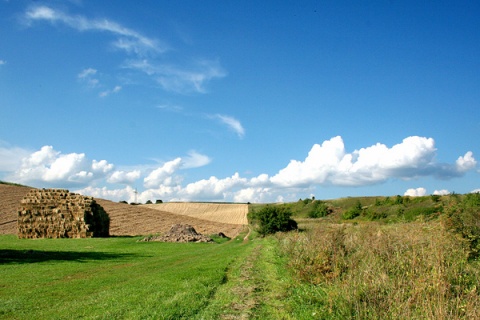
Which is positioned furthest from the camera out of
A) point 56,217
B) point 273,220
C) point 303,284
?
point 56,217

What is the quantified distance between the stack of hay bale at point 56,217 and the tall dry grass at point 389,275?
32.9m

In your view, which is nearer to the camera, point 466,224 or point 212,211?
point 466,224

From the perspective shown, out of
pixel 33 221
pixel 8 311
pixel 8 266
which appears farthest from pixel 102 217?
pixel 8 311

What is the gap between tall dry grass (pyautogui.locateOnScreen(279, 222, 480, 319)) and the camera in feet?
30.1

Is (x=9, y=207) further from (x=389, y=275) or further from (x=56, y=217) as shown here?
(x=389, y=275)

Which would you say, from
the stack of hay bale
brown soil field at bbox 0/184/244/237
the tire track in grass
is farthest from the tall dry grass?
brown soil field at bbox 0/184/244/237

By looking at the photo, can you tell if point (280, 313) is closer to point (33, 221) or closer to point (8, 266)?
point (8, 266)

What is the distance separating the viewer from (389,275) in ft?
41.3

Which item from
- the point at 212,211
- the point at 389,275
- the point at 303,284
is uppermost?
the point at 212,211

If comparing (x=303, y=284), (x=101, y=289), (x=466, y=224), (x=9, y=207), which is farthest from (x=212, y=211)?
(x=303, y=284)

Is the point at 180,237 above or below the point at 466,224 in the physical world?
below

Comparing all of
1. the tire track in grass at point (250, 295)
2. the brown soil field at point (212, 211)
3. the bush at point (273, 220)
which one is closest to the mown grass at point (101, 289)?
the tire track in grass at point (250, 295)

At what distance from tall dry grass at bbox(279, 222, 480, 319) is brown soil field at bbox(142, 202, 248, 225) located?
2614 inches

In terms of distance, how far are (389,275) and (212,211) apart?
9056cm
